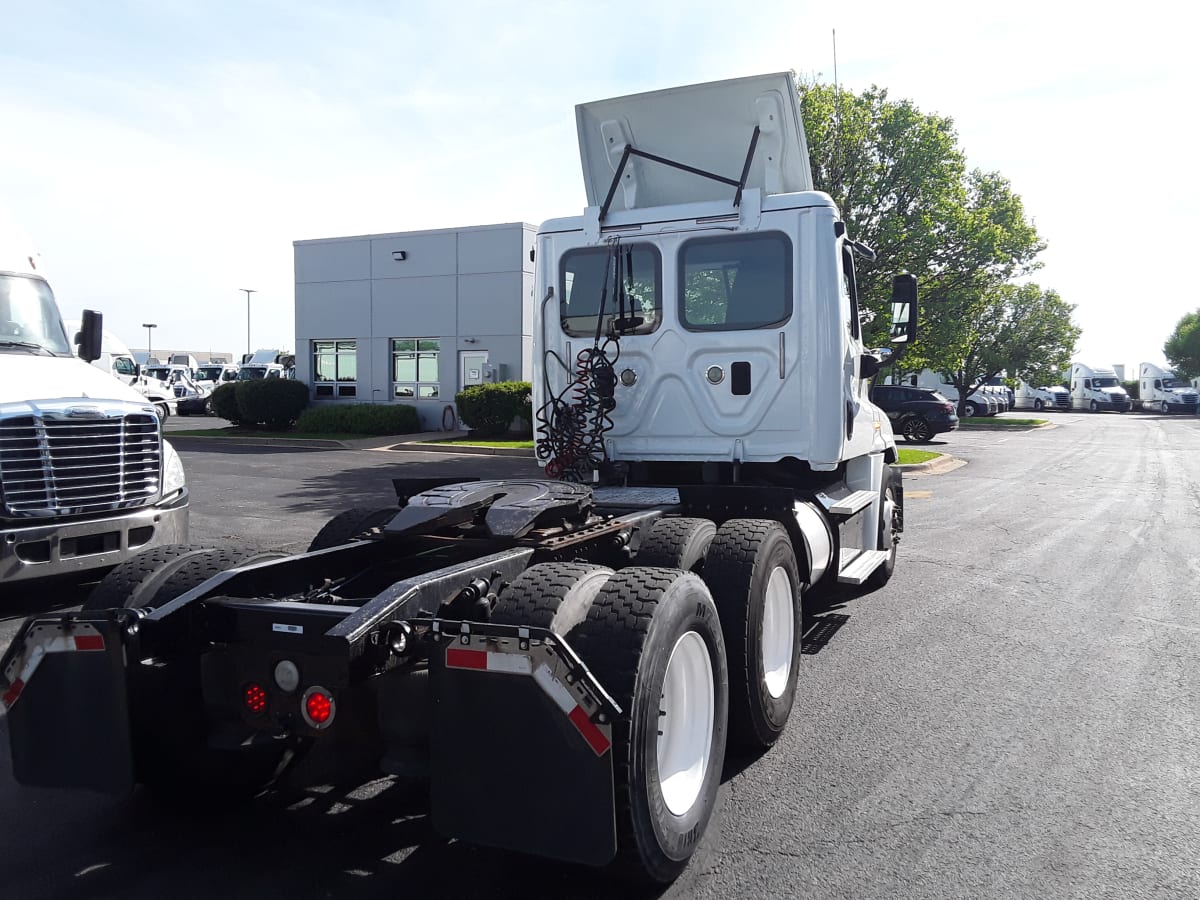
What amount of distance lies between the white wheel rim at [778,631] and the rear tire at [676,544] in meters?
0.39

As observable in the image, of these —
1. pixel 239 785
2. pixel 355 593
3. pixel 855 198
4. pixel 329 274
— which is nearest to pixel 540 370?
pixel 355 593

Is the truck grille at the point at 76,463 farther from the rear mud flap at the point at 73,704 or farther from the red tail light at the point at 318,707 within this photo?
the red tail light at the point at 318,707

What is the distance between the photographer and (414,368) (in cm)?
3036

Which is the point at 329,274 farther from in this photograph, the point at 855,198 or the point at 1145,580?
the point at 1145,580

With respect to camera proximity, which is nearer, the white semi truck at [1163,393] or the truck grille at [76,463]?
the truck grille at [76,463]

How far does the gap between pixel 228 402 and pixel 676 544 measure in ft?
87.5

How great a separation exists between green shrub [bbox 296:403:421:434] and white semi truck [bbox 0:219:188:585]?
61.8ft

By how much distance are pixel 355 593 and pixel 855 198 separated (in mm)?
17670

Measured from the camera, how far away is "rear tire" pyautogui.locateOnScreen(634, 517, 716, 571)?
4438 mm

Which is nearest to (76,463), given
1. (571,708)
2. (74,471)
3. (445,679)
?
Answer: (74,471)

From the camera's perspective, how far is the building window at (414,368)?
3008cm

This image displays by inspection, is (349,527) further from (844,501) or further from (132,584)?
(844,501)

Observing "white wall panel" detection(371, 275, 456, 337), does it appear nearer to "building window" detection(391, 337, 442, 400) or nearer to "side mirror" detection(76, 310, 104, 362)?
"building window" detection(391, 337, 442, 400)

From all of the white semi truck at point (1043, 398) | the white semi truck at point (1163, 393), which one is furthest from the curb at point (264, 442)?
the white semi truck at point (1163, 393)
